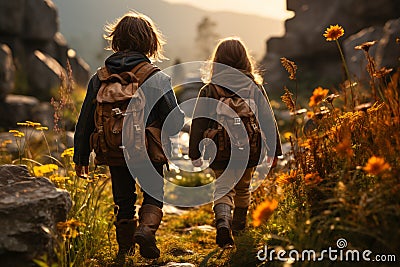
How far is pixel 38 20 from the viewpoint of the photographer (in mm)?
17688

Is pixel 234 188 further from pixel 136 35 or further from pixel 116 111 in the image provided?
pixel 136 35

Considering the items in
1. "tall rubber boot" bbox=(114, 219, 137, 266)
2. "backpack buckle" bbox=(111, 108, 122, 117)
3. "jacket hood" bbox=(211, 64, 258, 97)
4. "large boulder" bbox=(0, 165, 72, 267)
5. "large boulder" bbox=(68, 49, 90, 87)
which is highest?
"large boulder" bbox=(68, 49, 90, 87)

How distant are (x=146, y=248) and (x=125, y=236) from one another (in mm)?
419

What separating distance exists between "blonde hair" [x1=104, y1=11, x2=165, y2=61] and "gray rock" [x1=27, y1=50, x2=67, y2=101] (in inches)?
530

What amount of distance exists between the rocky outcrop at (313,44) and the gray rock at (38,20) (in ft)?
27.3

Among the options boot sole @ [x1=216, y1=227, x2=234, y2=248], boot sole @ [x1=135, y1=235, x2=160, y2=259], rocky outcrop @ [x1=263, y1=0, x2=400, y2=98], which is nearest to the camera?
boot sole @ [x1=135, y1=235, x2=160, y2=259]

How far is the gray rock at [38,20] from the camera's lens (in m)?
17.5

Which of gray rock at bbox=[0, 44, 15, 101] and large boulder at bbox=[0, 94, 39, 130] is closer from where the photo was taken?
gray rock at bbox=[0, 44, 15, 101]

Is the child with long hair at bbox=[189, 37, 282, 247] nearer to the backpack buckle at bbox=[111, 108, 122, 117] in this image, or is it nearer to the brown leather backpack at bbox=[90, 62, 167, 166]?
the brown leather backpack at bbox=[90, 62, 167, 166]

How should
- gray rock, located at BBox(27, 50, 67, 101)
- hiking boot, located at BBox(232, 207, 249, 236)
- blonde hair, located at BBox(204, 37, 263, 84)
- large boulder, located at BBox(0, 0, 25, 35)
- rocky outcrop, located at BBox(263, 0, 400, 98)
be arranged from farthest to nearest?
rocky outcrop, located at BBox(263, 0, 400, 98), gray rock, located at BBox(27, 50, 67, 101), large boulder, located at BBox(0, 0, 25, 35), hiking boot, located at BBox(232, 207, 249, 236), blonde hair, located at BBox(204, 37, 263, 84)

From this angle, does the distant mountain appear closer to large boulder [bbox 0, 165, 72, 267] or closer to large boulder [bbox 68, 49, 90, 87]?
Result: large boulder [bbox 68, 49, 90, 87]

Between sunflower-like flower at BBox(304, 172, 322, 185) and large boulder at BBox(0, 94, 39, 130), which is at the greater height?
large boulder at BBox(0, 94, 39, 130)

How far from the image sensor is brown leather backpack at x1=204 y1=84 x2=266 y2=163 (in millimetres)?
4148

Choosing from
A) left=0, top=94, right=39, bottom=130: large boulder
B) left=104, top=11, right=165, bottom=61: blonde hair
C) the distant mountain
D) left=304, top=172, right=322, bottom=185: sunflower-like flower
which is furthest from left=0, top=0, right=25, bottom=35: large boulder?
the distant mountain
